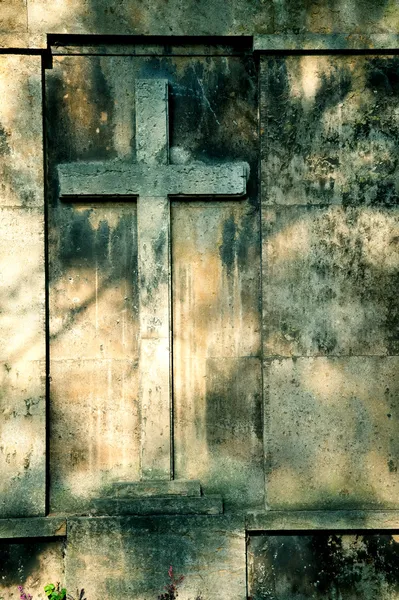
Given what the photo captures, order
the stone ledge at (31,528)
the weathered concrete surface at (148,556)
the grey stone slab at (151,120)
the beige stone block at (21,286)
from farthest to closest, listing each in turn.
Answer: the grey stone slab at (151,120), the beige stone block at (21,286), the stone ledge at (31,528), the weathered concrete surface at (148,556)

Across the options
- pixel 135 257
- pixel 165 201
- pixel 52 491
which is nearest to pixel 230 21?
pixel 165 201

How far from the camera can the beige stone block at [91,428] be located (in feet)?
16.1

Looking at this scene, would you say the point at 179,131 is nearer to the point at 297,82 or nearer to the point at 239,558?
the point at 297,82

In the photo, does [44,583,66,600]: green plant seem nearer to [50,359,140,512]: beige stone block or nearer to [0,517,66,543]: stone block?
[0,517,66,543]: stone block

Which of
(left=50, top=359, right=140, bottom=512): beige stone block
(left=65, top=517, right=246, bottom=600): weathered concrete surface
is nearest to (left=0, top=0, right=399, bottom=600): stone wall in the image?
(left=50, top=359, right=140, bottom=512): beige stone block

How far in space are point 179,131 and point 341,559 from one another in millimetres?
3244

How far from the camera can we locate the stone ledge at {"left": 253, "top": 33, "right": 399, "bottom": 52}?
4.90 m

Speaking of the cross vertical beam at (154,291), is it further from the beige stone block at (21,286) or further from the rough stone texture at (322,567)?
the rough stone texture at (322,567)

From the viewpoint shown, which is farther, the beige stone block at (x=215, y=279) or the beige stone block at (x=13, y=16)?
the beige stone block at (x=215, y=279)

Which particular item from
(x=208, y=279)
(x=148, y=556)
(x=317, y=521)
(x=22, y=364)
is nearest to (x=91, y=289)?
(x=22, y=364)

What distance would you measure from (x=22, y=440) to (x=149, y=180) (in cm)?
202

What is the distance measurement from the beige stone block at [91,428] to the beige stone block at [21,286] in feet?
0.89

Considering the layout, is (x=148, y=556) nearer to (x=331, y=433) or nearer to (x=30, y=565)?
(x=30, y=565)

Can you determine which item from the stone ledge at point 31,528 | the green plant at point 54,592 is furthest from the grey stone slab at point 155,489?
the green plant at point 54,592
